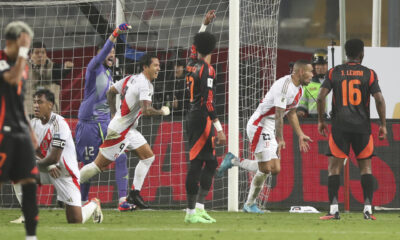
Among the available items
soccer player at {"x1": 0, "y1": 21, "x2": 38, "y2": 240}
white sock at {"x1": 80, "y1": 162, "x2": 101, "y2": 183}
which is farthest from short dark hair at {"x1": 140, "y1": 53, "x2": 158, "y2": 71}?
soccer player at {"x1": 0, "y1": 21, "x2": 38, "y2": 240}

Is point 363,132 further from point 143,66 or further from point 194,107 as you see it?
point 143,66

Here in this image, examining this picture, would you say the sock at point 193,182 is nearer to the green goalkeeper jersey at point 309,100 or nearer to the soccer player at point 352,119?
the soccer player at point 352,119

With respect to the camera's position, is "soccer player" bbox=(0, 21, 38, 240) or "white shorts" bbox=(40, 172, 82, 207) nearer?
"soccer player" bbox=(0, 21, 38, 240)

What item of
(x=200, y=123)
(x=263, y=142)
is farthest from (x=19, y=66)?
(x=263, y=142)

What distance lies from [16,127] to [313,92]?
9.72m

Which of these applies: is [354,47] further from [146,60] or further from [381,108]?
[146,60]

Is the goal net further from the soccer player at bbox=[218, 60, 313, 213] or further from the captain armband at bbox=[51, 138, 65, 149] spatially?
the captain armband at bbox=[51, 138, 65, 149]

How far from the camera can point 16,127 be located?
6.91m

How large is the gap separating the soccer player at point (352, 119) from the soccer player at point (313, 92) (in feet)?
10.9

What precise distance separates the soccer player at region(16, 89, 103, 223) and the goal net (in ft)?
13.8

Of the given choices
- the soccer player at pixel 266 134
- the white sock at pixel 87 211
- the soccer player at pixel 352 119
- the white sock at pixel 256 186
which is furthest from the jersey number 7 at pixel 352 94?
the white sock at pixel 87 211

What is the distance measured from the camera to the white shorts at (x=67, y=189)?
34.4ft

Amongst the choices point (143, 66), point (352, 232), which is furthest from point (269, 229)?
point (143, 66)

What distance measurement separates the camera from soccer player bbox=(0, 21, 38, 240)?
680 cm
